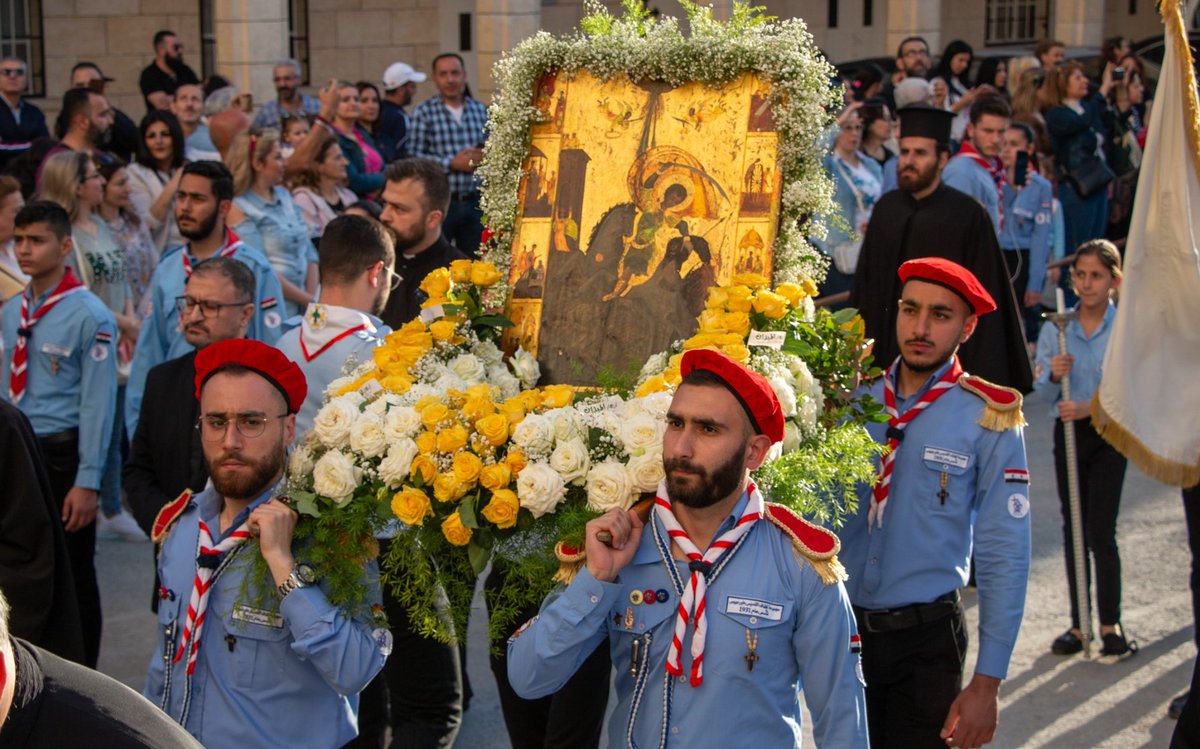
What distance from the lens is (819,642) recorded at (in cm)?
387

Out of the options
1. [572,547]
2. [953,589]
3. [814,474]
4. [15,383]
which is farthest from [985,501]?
[15,383]

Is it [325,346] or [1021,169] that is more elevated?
[1021,169]

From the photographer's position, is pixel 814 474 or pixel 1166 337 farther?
pixel 1166 337

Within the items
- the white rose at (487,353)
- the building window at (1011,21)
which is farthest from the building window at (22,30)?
the white rose at (487,353)

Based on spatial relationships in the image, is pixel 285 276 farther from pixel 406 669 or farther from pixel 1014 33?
pixel 1014 33

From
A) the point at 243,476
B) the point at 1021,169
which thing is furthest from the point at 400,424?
the point at 1021,169

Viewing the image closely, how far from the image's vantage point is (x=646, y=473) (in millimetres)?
4242

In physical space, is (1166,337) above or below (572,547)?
above

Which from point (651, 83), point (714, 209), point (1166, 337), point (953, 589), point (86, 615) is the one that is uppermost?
point (651, 83)

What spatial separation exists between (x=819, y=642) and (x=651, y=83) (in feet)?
7.10

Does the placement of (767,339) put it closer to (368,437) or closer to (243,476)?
(368,437)

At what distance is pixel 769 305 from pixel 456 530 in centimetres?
121

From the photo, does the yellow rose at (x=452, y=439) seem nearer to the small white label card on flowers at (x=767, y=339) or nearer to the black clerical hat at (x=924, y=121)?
the small white label card on flowers at (x=767, y=339)

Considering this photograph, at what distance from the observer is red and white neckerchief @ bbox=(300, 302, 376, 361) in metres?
5.85
